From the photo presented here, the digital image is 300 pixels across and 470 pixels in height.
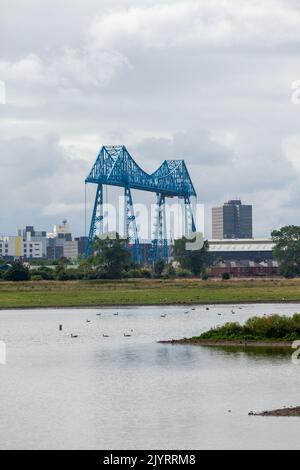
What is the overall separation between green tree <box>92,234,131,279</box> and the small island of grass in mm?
86222

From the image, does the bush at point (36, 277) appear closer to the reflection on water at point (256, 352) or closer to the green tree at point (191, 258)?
the green tree at point (191, 258)

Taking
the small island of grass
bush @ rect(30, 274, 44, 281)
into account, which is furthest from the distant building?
the small island of grass

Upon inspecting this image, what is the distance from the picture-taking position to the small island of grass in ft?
208

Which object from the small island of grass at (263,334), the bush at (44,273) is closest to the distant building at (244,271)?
the bush at (44,273)

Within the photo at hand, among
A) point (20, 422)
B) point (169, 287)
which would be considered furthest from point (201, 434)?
point (169, 287)

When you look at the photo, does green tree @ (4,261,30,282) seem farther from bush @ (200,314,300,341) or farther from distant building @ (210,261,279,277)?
bush @ (200,314,300,341)

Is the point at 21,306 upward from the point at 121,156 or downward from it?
downward

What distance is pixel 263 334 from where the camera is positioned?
64312 mm

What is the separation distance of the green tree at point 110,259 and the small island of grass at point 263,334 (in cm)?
8622

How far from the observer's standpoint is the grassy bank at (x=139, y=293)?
117m

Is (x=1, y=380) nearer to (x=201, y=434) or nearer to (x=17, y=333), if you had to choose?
(x=201, y=434)

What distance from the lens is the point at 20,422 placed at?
40344 millimetres

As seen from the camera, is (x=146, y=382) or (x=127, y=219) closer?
(x=146, y=382)

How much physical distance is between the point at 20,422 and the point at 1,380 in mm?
11677
